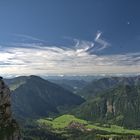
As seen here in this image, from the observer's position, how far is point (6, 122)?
619 ft

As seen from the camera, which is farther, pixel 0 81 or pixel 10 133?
pixel 0 81

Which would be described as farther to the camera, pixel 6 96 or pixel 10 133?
pixel 6 96

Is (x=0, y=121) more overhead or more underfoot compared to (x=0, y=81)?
more underfoot

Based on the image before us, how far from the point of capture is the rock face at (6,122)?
600 feet

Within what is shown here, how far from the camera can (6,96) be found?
19700 centimetres

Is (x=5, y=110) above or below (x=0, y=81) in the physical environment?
below

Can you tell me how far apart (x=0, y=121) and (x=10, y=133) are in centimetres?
909

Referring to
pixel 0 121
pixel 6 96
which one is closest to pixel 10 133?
pixel 0 121

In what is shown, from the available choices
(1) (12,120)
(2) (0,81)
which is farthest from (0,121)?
(2) (0,81)

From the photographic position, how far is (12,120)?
630 feet

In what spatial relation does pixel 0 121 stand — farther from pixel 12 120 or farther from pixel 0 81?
pixel 0 81

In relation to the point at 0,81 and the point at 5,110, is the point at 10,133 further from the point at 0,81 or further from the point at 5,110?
the point at 0,81

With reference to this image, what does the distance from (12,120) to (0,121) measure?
712 centimetres

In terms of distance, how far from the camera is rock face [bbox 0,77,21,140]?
182875mm
